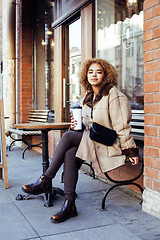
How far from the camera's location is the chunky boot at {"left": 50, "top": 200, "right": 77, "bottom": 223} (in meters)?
3.03

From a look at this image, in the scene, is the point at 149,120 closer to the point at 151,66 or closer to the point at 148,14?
the point at 151,66

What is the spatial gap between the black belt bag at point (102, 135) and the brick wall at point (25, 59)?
538 cm

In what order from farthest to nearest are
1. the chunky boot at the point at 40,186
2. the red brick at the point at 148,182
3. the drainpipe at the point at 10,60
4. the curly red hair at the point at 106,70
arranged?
1. the drainpipe at the point at 10,60
2. the curly red hair at the point at 106,70
3. the chunky boot at the point at 40,186
4. the red brick at the point at 148,182

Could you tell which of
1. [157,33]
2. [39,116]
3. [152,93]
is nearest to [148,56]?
[157,33]

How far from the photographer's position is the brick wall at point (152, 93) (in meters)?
3.11

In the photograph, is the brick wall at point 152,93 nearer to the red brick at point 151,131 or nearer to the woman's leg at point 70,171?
the red brick at point 151,131

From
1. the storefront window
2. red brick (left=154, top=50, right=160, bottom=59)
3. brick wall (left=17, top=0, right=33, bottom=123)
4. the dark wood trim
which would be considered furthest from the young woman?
brick wall (left=17, top=0, right=33, bottom=123)

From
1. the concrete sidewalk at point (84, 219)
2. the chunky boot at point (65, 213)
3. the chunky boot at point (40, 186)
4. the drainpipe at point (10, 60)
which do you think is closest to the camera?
the concrete sidewalk at point (84, 219)

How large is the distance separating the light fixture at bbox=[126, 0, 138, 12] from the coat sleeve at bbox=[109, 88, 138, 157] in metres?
1.98

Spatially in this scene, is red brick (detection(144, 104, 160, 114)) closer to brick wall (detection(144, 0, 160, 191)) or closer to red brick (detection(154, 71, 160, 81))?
brick wall (detection(144, 0, 160, 191))

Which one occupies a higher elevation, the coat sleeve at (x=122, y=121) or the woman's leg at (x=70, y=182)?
the coat sleeve at (x=122, y=121)

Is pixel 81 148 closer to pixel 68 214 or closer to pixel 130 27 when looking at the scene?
pixel 68 214

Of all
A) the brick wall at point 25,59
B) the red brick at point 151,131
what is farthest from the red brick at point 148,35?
the brick wall at point 25,59

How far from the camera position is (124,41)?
493 centimetres
